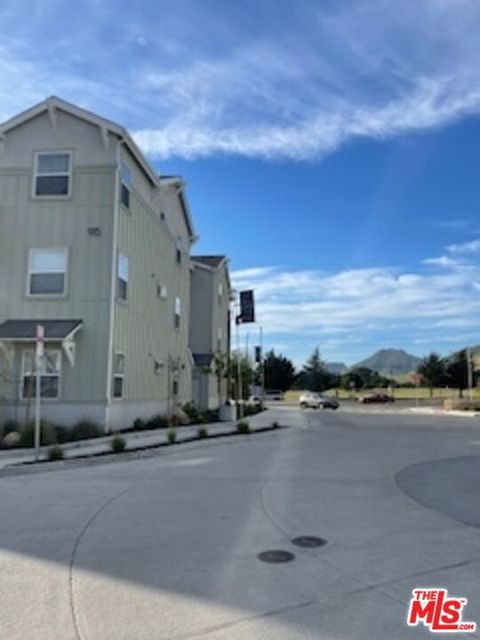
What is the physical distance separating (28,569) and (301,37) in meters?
12.8

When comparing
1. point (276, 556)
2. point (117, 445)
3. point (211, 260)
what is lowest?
point (276, 556)

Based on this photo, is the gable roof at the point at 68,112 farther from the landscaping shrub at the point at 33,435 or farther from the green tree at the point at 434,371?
the green tree at the point at 434,371

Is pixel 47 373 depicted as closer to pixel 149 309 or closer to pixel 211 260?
pixel 149 309

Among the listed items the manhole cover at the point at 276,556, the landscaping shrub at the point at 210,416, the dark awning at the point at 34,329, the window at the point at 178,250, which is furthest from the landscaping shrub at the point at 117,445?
the window at the point at 178,250

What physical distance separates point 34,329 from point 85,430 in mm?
3242

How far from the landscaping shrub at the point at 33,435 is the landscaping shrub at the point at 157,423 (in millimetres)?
5059

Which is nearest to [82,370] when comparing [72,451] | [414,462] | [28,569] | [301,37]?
[72,451]

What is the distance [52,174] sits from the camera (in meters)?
18.1

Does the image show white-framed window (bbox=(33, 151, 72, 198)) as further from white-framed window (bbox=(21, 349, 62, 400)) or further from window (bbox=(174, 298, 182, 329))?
window (bbox=(174, 298, 182, 329))

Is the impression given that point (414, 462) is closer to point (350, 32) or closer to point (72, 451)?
point (72, 451)

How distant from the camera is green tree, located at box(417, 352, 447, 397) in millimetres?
78312

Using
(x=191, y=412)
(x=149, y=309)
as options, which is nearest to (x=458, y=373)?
(x=191, y=412)

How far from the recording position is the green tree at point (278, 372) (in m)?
82.4

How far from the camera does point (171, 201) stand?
25.8 metres
